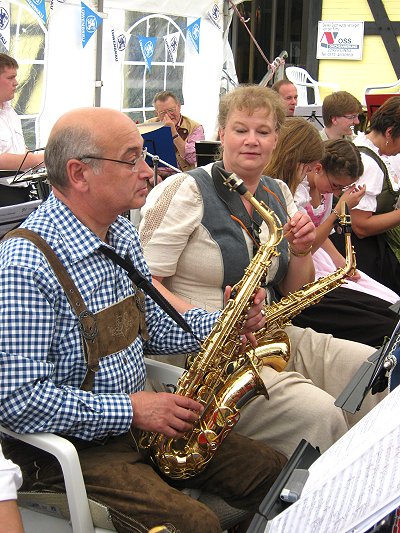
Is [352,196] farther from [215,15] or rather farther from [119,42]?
[215,15]

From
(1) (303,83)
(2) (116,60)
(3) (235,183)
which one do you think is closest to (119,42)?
(2) (116,60)

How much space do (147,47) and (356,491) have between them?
7971mm

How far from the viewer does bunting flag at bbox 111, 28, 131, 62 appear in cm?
793

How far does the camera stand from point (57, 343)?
202cm

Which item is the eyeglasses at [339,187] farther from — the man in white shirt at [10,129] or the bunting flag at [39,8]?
the bunting flag at [39,8]

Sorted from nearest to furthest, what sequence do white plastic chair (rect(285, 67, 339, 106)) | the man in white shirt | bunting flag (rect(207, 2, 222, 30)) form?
the man in white shirt
bunting flag (rect(207, 2, 222, 30))
white plastic chair (rect(285, 67, 339, 106))

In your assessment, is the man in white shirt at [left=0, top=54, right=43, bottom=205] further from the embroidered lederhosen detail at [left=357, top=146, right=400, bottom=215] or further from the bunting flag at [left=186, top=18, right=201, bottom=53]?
the bunting flag at [left=186, top=18, right=201, bottom=53]

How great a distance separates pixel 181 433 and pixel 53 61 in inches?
227

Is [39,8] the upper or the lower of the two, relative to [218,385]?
upper

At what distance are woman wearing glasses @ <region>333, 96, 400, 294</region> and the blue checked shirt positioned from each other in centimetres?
241

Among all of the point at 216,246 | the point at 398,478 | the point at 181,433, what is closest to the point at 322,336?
the point at 216,246

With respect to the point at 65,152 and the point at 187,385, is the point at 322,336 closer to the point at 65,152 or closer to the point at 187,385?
the point at 187,385

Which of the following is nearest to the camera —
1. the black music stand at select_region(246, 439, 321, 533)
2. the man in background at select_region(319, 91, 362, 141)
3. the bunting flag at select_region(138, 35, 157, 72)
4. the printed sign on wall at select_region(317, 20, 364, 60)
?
the black music stand at select_region(246, 439, 321, 533)

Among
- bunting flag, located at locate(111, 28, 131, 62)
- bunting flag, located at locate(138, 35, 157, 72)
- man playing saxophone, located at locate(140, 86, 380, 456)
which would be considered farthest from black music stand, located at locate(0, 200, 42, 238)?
bunting flag, located at locate(138, 35, 157, 72)
